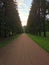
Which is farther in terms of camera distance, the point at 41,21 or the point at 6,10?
the point at 41,21

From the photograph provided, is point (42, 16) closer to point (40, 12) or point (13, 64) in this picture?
point (40, 12)

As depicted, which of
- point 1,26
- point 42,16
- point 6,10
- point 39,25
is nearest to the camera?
point 1,26

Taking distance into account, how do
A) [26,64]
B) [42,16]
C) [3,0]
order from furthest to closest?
[42,16] < [3,0] < [26,64]

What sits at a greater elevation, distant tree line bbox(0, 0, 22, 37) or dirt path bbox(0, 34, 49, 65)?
distant tree line bbox(0, 0, 22, 37)

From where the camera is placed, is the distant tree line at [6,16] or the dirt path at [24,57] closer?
the dirt path at [24,57]

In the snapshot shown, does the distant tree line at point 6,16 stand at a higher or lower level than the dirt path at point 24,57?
higher

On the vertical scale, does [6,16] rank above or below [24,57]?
above

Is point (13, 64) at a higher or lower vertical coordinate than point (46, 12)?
lower

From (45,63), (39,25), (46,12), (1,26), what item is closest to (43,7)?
(46,12)

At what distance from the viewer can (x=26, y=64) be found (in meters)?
9.95

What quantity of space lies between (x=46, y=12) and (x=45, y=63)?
36644 millimetres

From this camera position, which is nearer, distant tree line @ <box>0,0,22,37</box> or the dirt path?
the dirt path

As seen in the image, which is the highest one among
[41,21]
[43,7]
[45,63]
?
[43,7]

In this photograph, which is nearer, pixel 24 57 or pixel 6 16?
pixel 24 57
